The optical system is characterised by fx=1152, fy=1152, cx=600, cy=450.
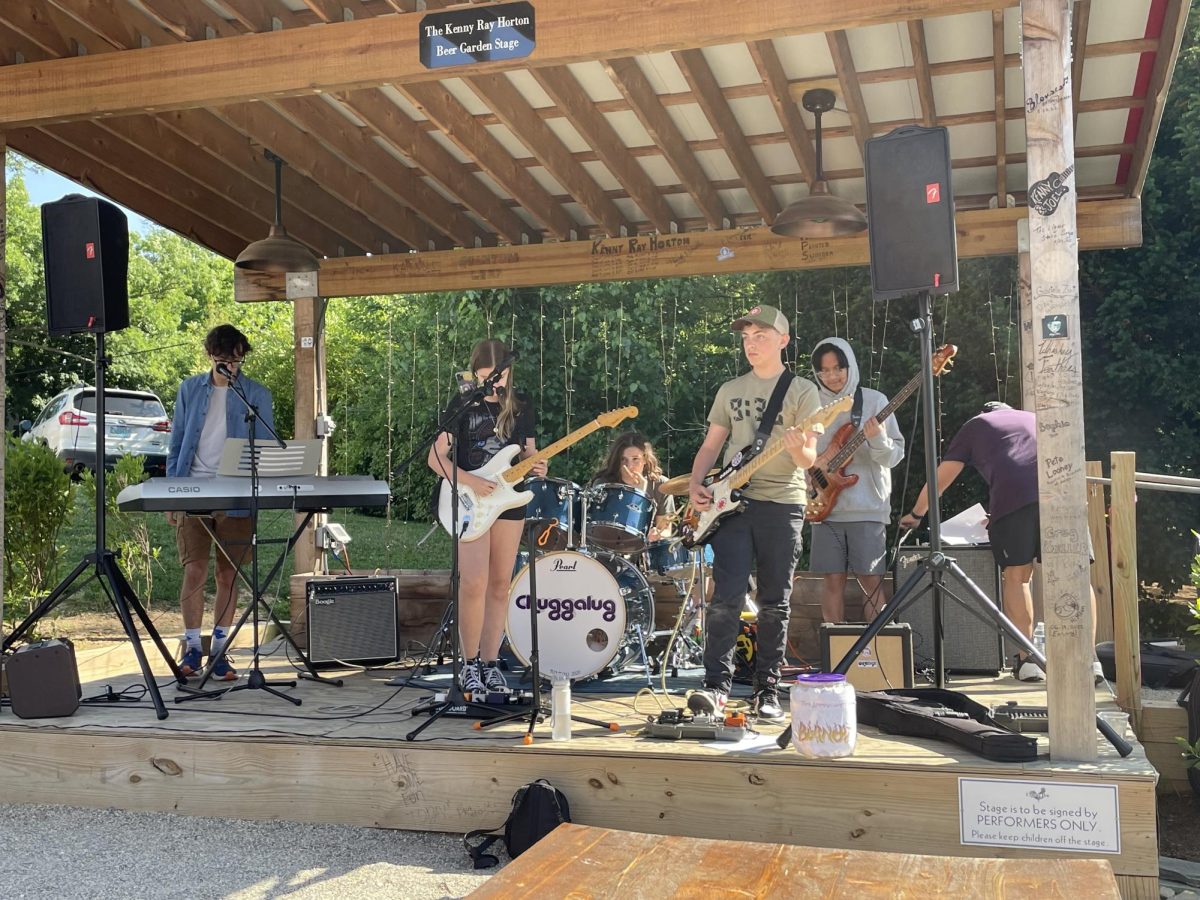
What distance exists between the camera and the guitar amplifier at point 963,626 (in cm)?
591

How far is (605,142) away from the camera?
634 cm

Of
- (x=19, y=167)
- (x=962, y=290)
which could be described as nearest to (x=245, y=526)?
(x=962, y=290)

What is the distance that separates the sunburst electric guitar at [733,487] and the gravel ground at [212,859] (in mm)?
1540

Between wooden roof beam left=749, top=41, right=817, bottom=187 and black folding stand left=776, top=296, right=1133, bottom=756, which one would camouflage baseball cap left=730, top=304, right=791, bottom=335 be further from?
wooden roof beam left=749, top=41, right=817, bottom=187

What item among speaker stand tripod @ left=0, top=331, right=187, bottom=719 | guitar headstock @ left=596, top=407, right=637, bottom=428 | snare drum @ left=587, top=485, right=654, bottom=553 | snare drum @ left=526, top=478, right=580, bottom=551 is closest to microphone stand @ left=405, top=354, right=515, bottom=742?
guitar headstock @ left=596, top=407, right=637, bottom=428

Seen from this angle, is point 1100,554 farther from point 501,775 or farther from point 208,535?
point 208,535

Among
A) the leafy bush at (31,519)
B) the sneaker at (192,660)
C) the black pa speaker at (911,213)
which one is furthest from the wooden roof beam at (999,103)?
the leafy bush at (31,519)

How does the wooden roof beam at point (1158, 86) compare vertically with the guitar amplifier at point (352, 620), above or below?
above

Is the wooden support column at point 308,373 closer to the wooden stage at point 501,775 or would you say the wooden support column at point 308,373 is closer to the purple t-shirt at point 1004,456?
the wooden stage at point 501,775

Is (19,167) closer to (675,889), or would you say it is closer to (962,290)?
(962,290)

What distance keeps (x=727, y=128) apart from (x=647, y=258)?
155cm

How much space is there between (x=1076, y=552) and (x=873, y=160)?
1544mm

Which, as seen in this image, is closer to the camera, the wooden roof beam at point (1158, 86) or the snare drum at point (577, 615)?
the wooden roof beam at point (1158, 86)

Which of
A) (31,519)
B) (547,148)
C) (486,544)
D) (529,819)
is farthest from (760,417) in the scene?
(31,519)
